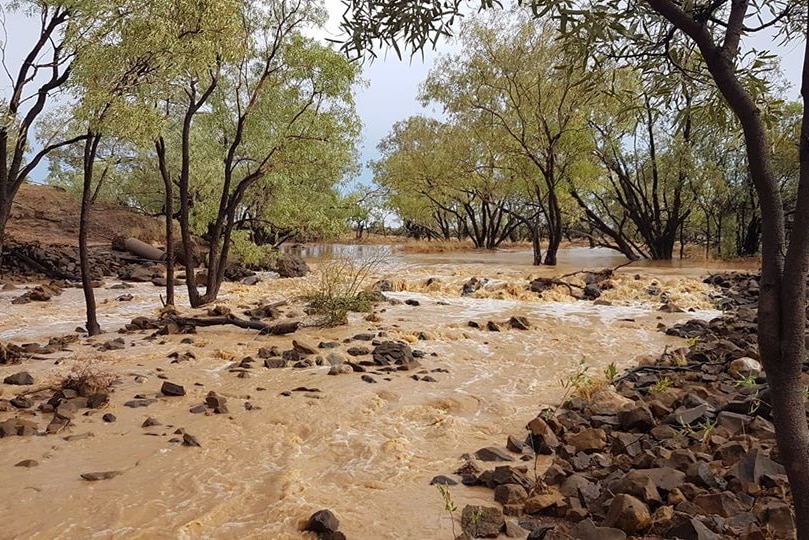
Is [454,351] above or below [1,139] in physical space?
below

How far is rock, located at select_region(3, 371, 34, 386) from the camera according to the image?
625 centimetres

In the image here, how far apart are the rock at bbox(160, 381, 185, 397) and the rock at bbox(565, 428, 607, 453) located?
13.5 ft

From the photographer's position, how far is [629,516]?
2.96 metres

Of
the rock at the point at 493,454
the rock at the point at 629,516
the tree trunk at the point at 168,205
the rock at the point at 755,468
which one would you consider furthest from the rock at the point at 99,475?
the tree trunk at the point at 168,205

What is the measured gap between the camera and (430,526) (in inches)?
133

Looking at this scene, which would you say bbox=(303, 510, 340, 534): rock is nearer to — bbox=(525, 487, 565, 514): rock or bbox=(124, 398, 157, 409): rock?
bbox=(525, 487, 565, 514): rock

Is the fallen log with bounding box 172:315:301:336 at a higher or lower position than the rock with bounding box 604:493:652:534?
higher

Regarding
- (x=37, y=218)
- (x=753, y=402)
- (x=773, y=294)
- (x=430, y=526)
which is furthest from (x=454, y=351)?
(x=37, y=218)

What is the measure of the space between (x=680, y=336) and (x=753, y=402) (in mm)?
5272

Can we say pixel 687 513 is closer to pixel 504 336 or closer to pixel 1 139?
pixel 504 336

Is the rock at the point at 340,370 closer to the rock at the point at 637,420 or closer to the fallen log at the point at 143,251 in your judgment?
the rock at the point at 637,420

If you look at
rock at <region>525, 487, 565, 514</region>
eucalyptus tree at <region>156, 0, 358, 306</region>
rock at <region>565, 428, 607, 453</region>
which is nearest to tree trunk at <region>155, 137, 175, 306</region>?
eucalyptus tree at <region>156, 0, 358, 306</region>

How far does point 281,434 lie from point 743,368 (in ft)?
16.8

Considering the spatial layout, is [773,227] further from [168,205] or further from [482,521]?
[168,205]
